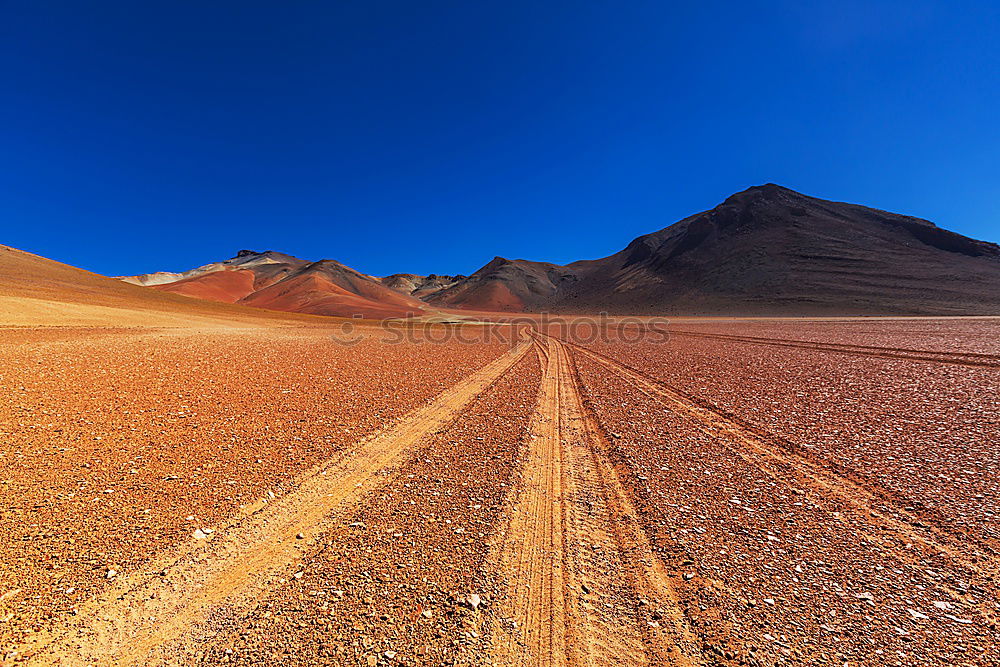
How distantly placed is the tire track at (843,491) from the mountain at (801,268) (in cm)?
8011

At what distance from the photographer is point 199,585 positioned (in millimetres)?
Answer: 2812

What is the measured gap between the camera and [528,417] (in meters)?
7.64

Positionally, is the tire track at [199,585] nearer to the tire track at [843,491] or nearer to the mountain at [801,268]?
the tire track at [843,491]

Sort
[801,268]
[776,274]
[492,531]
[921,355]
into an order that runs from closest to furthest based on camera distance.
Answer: [492,531], [921,355], [776,274], [801,268]

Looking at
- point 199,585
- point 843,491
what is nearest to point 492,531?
point 199,585

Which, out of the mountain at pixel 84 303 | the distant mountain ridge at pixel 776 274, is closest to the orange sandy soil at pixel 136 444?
the mountain at pixel 84 303

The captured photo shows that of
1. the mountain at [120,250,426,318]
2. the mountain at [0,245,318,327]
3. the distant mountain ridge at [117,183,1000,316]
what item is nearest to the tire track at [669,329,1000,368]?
the mountain at [0,245,318,327]

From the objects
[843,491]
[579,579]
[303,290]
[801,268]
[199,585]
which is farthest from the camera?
[303,290]

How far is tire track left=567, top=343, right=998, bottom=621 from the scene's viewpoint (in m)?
3.11

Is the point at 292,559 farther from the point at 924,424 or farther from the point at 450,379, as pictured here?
the point at 924,424

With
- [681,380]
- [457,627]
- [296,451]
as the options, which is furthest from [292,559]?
[681,380]

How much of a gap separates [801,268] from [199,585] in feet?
368

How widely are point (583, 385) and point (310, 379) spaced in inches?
302

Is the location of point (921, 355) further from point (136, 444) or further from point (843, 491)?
point (136, 444)
